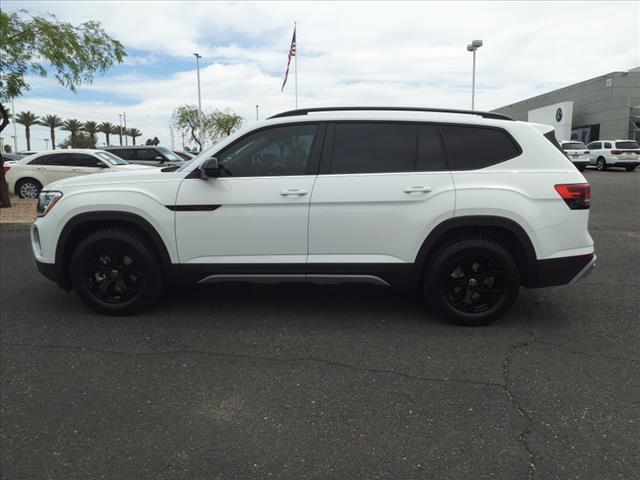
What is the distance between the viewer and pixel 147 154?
17.2 meters

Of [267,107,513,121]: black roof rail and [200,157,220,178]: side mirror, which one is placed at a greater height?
[267,107,513,121]: black roof rail

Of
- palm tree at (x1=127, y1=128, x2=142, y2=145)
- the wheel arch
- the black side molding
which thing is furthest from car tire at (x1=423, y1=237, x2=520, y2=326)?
palm tree at (x1=127, y1=128, x2=142, y2=145)

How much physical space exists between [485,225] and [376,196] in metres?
0.92

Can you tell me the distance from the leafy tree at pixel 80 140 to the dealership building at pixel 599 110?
59.0 meters

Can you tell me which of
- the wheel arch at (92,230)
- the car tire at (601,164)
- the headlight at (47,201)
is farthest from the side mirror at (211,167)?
the car tire at (601,164)

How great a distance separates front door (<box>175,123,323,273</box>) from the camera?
4.09 m

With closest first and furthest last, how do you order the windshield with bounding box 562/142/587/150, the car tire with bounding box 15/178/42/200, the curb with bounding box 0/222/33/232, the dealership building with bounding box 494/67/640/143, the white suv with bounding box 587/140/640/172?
the curb with bounding box 0/222/33/232 → the car tire with bounding box 15/178/42/200 → the white suv with bounding box 587/140/640/172 → the windshield with bounding box 562/142/587/150 → the dealership building with bounding box 494/67/640/143

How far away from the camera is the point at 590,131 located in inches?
1641

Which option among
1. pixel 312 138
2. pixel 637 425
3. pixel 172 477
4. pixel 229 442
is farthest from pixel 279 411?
pixel 312 138

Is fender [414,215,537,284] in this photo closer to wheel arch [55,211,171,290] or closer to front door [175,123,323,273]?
front door [175,123,323,273]

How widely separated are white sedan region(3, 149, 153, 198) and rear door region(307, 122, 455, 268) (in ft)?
35.8

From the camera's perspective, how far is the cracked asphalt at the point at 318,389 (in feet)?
8.01

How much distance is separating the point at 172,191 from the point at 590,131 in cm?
4543

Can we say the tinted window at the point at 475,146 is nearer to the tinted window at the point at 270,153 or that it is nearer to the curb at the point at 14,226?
the tinted window at the point at 270,153
